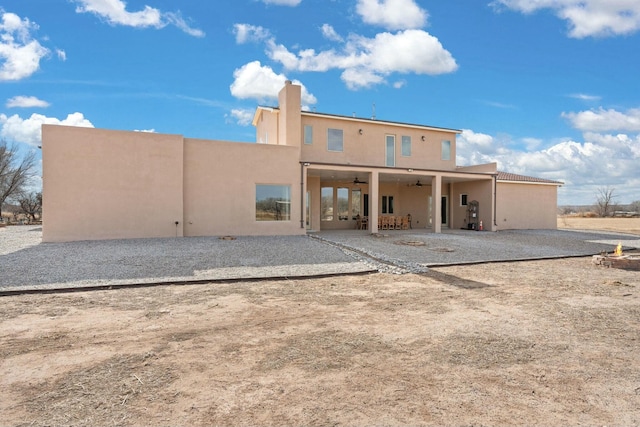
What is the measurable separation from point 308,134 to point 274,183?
4.23 meters

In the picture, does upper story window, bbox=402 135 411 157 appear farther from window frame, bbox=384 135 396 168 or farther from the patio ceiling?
the patio ceiling

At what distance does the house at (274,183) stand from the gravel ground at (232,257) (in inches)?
46.6

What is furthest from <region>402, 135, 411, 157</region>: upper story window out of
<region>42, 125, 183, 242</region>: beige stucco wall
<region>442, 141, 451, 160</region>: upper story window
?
<region>42, 125, 183, 242</region>: beige stucco wall

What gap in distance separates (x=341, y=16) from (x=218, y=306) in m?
13.3

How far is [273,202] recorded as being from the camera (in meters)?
16.1

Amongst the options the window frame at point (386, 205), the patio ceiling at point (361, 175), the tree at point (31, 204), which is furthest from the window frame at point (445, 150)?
the tree at point (31, 204)

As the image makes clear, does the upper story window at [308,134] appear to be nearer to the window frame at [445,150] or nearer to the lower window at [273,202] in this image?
the lower window at [273,202]

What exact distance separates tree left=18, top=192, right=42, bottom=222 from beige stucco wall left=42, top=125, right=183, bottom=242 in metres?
23.8

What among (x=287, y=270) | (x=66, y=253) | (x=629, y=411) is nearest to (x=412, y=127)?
(x=287, y=270)

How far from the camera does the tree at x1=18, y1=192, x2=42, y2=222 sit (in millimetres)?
31484

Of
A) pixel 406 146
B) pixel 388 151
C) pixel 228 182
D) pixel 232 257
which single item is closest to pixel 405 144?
pixel 406 146

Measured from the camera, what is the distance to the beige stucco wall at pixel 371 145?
19.0 meters

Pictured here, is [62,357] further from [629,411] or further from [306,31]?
[306,31]

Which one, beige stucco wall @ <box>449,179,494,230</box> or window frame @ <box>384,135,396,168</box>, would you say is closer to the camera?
window frame @ <box>384,135,396,168</box>
